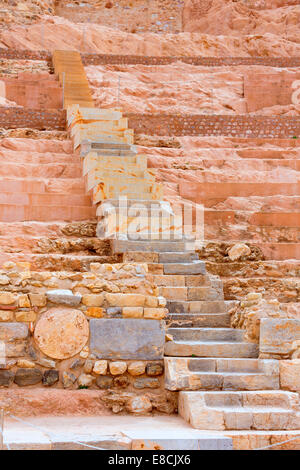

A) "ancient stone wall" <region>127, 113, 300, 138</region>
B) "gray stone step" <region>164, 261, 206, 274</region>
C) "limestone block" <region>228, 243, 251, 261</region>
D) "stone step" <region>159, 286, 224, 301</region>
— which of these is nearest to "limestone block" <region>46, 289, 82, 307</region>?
"stone step" <region>159, 286, 224, 301</region>

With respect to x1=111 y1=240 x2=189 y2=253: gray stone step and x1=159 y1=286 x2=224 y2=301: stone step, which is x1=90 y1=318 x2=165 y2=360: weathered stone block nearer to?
x1=159 y1=286 x2=224 y2=301: stone step

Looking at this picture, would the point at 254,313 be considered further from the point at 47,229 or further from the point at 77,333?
the point at 47,229

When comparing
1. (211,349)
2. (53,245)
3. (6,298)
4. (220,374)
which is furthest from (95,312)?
(53,245)

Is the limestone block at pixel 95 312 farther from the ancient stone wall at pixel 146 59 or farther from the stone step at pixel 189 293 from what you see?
the ancient stone wall at pixel 146 59

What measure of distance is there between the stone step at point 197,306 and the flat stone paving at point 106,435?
177cm

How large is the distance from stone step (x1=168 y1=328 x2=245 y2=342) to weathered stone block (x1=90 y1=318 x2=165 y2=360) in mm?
483

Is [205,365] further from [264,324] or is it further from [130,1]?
[130,1]

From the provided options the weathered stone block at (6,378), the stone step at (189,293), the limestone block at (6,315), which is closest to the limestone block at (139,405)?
the weathered stone block at (6,378)

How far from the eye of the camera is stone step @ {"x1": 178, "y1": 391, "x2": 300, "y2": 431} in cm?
529

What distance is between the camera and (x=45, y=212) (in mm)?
9906

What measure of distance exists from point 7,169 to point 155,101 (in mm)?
6927

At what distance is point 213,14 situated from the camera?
2639cm

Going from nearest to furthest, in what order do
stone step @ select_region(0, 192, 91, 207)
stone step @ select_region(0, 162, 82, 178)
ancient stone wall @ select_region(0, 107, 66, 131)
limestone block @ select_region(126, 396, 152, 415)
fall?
limestone block @ select_region(126, 396, 152, 415) → stone step @ select_region(0, 192, 91, 207) → stone step @ select_region(0, 162, 82, 178) → ancient stone wall @ select_region(0, 107, 66, 131)

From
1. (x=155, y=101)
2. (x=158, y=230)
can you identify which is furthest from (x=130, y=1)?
(x=158, y=230)
